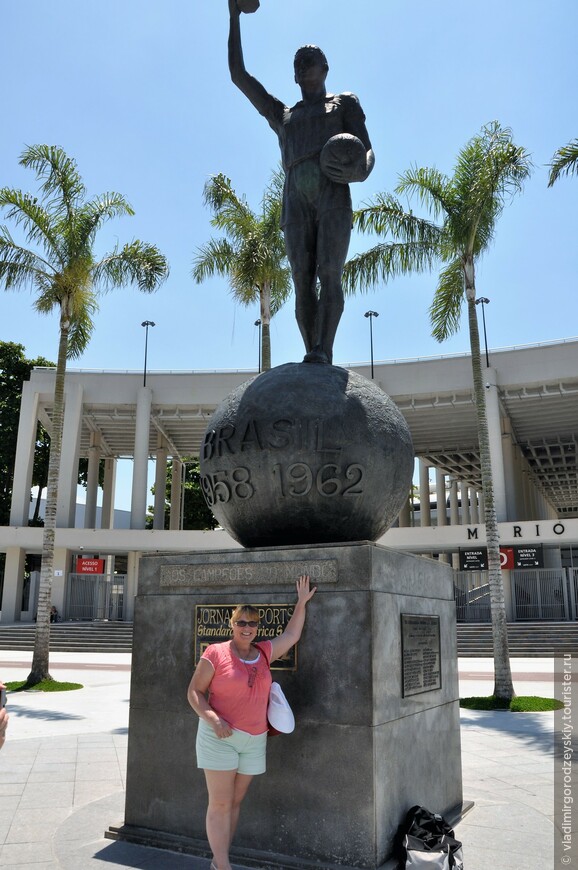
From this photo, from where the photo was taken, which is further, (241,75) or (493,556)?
(493,556)

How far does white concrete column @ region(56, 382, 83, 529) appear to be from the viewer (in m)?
30.4

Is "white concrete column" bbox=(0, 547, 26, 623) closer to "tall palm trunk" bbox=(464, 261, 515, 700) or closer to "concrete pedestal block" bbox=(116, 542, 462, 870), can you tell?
"tall palm trunk" bbox=(464, 261, 515, 700)

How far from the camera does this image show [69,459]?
1219 inches

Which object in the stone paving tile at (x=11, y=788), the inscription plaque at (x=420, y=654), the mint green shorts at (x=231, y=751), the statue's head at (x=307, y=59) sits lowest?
the stone paving tile at (x=11, y=788)

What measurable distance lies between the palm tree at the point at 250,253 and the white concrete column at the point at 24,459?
52.8 feet

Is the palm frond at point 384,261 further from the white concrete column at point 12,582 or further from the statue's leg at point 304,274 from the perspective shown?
the white concrete column at point 12,582

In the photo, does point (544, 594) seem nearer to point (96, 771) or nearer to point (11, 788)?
point (96, 771)

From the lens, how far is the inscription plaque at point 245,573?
13.6ft

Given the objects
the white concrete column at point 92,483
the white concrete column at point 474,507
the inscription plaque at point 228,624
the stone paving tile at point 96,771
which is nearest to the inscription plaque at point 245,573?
the inscription plaque at point 228,624

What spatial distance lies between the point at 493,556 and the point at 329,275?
30.2 feet

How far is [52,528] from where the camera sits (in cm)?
1549

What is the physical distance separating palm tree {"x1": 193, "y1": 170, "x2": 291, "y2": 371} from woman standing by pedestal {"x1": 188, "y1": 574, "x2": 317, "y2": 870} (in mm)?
13513

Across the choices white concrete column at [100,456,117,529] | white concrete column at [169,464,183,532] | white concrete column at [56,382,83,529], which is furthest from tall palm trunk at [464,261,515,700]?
white concrete column at [169,464,183,532]

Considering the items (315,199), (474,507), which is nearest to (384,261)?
(315,199)
